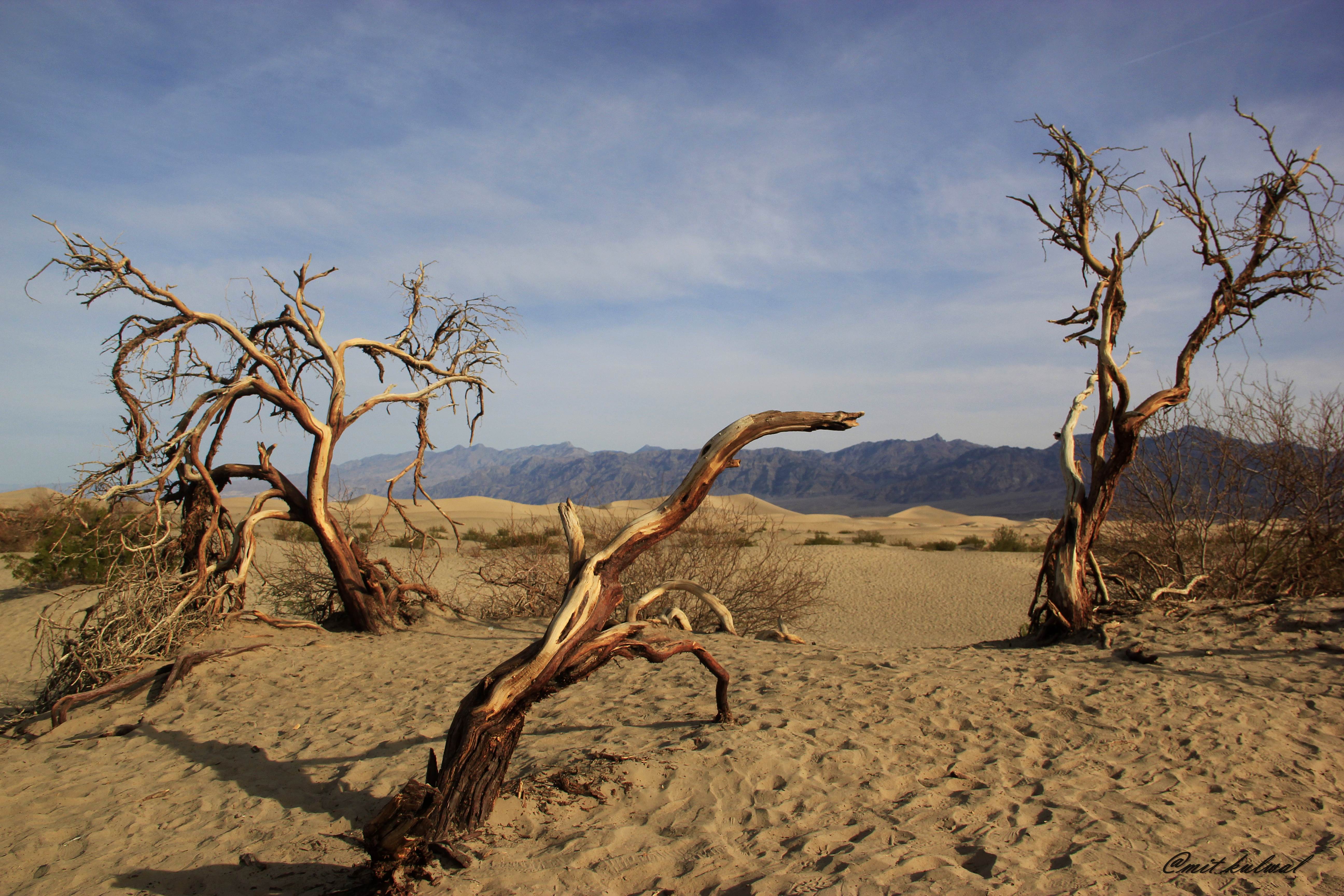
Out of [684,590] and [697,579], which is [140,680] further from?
[697,579]

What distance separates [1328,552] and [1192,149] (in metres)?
5.07

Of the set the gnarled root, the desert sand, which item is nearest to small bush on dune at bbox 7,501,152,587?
the gnarled root

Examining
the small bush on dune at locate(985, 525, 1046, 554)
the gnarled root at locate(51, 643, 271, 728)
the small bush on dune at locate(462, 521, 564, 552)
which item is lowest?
the small bush on dune at locate(985, 525, 1046, 554)

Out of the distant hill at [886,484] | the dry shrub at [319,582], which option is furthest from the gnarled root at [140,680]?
the distant hill at [886,484]

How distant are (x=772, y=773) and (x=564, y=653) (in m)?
1.57

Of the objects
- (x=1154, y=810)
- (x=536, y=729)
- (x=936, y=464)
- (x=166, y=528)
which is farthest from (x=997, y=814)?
(x=936, y=464)

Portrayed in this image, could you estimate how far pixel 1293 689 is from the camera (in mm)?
5668

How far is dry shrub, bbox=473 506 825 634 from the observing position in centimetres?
1138

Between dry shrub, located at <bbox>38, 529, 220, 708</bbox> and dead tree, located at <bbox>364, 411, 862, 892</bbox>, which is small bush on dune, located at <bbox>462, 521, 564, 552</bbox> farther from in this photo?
dead tree, located at <bbox>364, 411, 862, 892</bbox>

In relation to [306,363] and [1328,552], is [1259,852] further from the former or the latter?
[306,363]

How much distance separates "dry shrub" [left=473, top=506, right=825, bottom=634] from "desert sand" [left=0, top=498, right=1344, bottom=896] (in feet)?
11.4

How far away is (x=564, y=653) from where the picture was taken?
385 cm

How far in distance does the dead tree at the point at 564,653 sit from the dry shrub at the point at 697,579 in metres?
6.80

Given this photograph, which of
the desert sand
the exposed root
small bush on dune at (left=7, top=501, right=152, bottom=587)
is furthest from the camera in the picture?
the exposed root
